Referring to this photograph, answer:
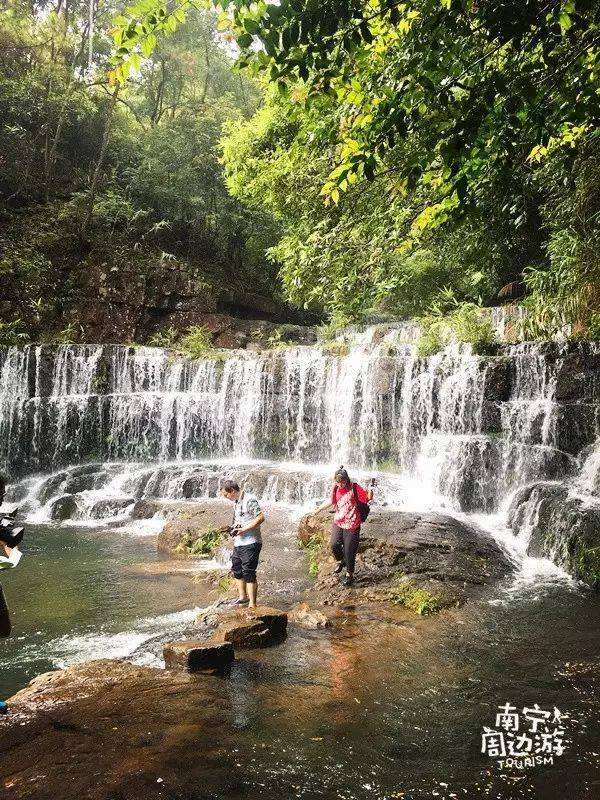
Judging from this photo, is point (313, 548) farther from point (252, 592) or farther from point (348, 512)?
point (252, 592)

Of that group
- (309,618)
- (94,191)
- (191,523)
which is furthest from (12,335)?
(309,618)

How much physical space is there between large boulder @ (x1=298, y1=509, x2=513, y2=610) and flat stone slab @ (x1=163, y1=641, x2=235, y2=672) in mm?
2503

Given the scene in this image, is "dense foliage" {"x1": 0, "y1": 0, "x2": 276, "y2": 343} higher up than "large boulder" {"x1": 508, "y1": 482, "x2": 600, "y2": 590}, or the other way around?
"dense foliage" {"x1": 0, "y1": 0, "x2": 276, "y2": 343}

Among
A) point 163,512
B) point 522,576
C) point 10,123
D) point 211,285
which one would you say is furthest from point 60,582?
point 10,123

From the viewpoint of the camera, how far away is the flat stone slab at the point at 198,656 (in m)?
4.79

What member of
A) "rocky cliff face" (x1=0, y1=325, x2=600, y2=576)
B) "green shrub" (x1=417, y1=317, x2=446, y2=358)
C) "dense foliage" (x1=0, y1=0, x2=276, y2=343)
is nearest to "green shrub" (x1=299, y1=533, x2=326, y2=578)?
"rocky cliff face" (x1=0, y1=325, x2=600, y2=576)

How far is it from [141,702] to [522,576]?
6147 millimetres

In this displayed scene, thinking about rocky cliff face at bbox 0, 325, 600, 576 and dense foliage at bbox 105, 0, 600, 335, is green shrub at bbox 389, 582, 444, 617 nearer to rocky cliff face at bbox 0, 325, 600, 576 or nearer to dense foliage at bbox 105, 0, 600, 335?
rocky cliff face at bbox 0, 325, 600, 576

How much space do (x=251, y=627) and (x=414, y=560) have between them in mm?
3307

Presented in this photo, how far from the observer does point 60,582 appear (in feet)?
28.5

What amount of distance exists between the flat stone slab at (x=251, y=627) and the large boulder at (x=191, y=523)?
3.96 meters

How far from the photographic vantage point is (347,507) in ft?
24.3

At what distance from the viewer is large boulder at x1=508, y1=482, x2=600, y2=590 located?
25.6 ft

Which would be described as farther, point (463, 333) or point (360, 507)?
point (463, 333)
